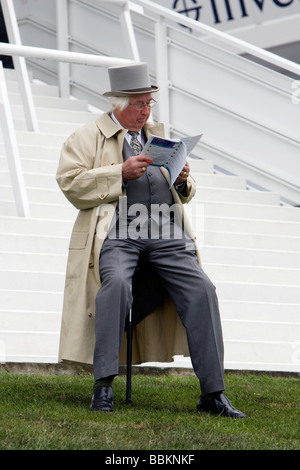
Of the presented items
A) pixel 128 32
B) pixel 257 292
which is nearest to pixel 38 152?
pixel 128 32

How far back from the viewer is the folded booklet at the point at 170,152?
4.33 meters

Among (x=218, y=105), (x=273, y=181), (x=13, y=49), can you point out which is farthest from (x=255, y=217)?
(x=13, y=49)

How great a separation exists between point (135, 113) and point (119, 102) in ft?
0.33

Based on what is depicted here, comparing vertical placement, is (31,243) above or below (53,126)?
below

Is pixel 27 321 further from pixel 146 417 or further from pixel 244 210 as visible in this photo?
pixel 244 210

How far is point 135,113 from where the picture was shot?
4648mm

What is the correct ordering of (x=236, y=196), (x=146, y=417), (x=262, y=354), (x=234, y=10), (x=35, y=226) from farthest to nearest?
(x=234, y=10)
(x=236, y=196)
(x=35, y=226)
(x=262, y=354)
(x=146, y=417)

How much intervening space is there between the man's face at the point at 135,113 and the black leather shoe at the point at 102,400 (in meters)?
1.27

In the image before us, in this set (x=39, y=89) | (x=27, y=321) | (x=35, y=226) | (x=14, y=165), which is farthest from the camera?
(x=39, y=89)

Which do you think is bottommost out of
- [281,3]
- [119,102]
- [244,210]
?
[244,210]

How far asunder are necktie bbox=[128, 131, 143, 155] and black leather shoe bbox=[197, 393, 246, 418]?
1228 millimetres

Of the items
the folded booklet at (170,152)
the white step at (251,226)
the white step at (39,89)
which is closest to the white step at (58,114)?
the white step at (39,89)
